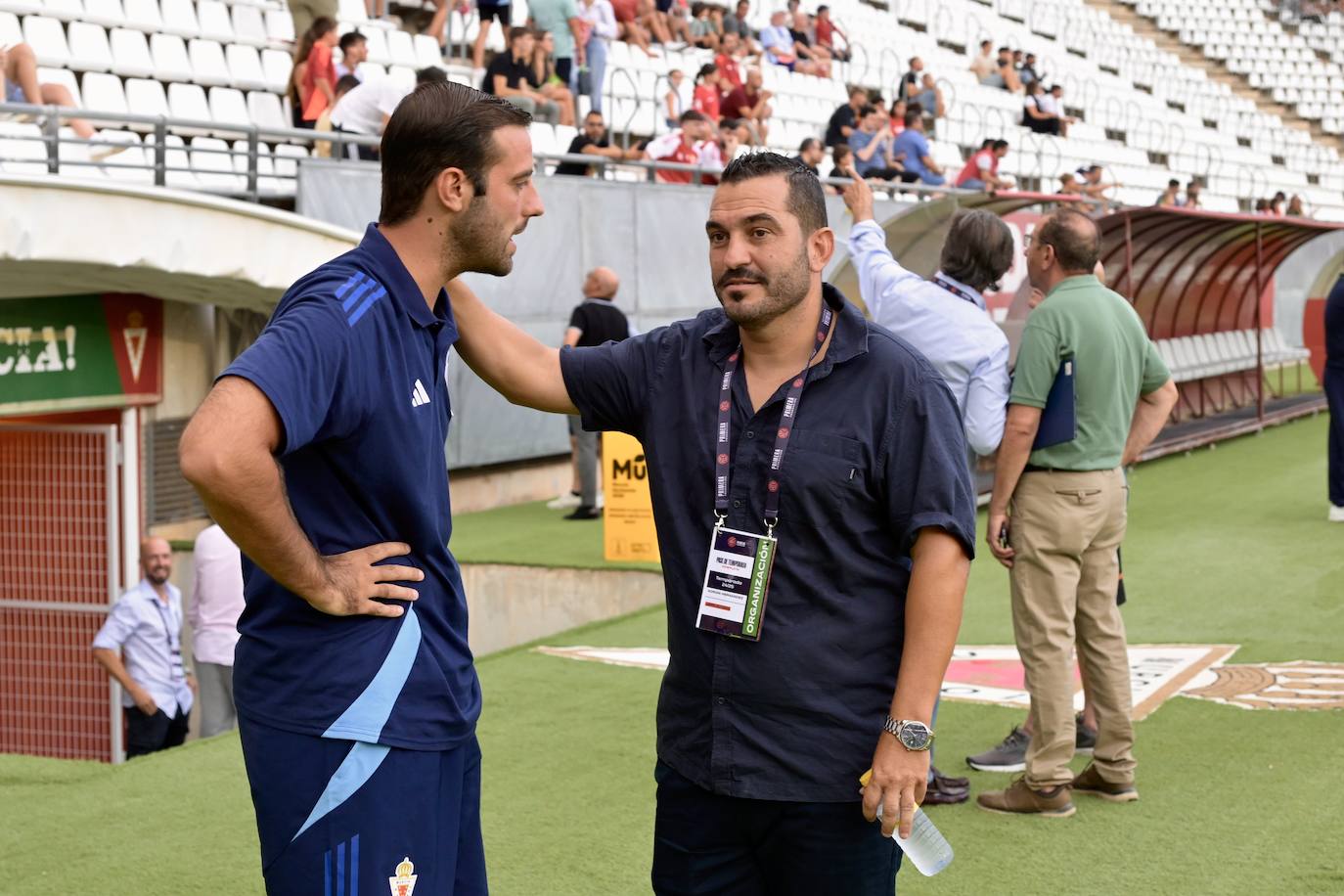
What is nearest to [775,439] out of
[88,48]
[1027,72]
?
[88,48]

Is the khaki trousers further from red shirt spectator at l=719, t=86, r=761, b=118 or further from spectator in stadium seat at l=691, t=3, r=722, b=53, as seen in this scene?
spectator in stadium seat at l=691, t=3, r=722, b=53

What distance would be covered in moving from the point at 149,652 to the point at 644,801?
16.9 feet

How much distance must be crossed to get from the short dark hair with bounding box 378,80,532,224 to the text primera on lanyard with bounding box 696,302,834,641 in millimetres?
702

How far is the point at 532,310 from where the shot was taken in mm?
14711

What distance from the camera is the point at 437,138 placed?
2809 millimetres

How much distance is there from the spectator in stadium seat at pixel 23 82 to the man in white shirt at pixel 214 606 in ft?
10.1

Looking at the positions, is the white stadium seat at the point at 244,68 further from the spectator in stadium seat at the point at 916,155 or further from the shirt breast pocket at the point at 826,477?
the shirt breast pocket at the point at 826,477

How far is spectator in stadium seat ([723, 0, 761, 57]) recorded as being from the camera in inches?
882

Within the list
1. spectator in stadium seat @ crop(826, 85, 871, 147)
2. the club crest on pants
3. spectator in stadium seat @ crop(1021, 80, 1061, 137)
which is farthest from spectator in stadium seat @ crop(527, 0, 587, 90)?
the club crest on pants

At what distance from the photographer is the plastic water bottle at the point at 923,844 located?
3025mm

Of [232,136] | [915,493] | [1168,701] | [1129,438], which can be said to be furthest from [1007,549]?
[232,136]

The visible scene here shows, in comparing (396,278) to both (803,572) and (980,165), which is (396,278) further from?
(980,165)

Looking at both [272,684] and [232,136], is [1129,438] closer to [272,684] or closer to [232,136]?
[272,684]

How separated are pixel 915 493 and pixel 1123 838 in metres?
2.89
